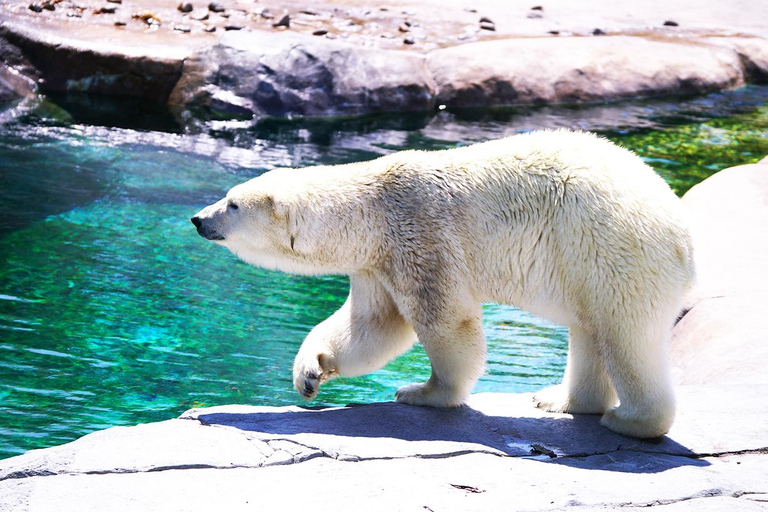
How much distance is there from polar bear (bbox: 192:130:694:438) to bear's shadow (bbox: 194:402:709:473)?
0.10 m

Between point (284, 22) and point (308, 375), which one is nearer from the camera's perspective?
point (308, 375)

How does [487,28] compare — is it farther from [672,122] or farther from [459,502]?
[459,502]

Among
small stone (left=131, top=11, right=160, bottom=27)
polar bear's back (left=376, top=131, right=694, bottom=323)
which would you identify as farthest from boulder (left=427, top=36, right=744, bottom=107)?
polar bear's back (left=376, top=131, right=694, bottom=323)

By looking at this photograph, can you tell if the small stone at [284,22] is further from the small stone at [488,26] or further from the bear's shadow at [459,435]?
the bear's shadow at [459,435]

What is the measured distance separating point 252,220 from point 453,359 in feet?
3.42

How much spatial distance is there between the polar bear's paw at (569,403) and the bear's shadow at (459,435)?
0.28 ft

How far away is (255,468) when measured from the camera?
10.3 feet

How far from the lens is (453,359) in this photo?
388 centimetres

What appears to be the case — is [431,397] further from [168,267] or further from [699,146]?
[699,146]

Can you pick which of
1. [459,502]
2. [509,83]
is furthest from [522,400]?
[509,83]

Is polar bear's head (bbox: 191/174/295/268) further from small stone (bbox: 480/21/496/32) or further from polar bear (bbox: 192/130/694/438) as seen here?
small stone (bbox: 480/21/496/32)

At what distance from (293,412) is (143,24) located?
8.47m

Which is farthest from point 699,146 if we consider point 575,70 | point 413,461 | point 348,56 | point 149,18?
point 413,461

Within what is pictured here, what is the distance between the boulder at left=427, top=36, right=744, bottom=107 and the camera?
11.0m
